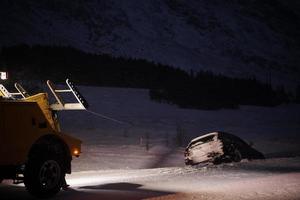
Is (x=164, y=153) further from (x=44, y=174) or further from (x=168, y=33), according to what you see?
(x=168, y=33)

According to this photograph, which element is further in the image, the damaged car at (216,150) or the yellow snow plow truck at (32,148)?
the damaged car at (216,150)

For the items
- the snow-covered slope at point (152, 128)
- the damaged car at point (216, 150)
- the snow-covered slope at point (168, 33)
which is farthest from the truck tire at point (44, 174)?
the snow-covered slope at point (168, 33)

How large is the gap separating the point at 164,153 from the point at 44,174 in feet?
39.9

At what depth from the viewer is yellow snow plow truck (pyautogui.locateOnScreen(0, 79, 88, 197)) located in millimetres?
9008

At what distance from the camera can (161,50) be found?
81750mm

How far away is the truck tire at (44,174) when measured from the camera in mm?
9211

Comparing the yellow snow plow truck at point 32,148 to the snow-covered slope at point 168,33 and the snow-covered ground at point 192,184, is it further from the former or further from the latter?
the snow-covered slope at point 168,33

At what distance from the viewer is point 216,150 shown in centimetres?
1609

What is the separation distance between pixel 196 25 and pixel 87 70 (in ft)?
223

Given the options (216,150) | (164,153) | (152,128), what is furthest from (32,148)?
(152,128)

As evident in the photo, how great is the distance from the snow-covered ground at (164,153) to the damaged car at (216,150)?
0.89m

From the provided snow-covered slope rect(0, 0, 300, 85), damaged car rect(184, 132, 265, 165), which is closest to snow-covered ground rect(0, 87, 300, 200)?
damaged car rect(184, 132, 265, 165)

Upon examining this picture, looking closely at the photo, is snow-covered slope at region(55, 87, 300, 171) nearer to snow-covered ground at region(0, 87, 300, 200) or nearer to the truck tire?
snow-covered ground at region(0, 87, 300, 200)

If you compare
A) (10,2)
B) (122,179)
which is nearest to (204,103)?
(122,179)
